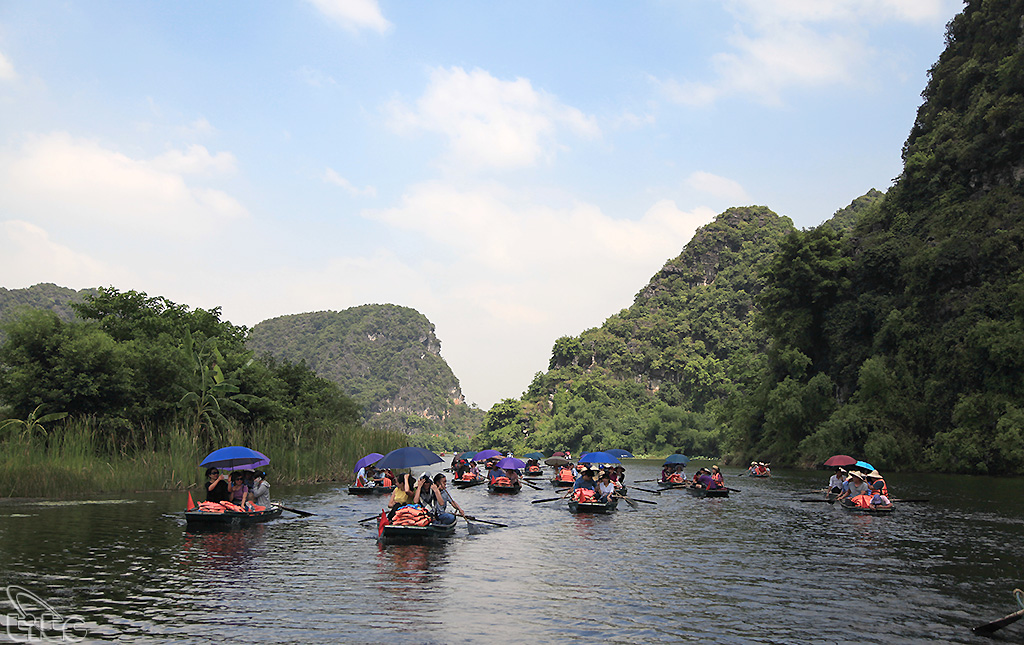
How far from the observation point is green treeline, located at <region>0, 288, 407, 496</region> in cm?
2859

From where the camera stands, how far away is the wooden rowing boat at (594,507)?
2803 centimetres

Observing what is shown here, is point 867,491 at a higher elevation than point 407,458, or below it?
below

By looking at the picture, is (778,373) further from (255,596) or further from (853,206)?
(853,206)

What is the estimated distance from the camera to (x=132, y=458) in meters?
31.5

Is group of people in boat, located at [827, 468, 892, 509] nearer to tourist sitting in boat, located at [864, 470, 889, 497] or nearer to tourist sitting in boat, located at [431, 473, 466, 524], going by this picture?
tourist sitting in boat, located at [864, 470, 889, 497]

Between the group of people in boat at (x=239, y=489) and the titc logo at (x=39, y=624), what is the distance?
9163 mm

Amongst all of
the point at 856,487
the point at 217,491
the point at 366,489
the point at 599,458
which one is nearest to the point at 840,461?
the point at 856,487

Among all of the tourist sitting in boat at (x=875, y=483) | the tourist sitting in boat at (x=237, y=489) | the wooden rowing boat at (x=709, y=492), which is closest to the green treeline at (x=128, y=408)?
the tourist sitting in boat at (x=237, y=489)

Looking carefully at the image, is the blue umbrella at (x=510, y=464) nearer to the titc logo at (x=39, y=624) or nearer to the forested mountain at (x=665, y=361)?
the titc logo at (x=39, y=624)

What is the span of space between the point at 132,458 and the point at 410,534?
18.1 m

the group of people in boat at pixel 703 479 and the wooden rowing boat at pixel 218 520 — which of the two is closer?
the wooden rowing boat at pixel 218 520

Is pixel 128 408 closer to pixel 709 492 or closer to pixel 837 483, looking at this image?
pixel 709 492

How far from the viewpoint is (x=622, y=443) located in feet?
379

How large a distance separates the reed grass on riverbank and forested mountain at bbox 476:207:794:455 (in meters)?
69.7
